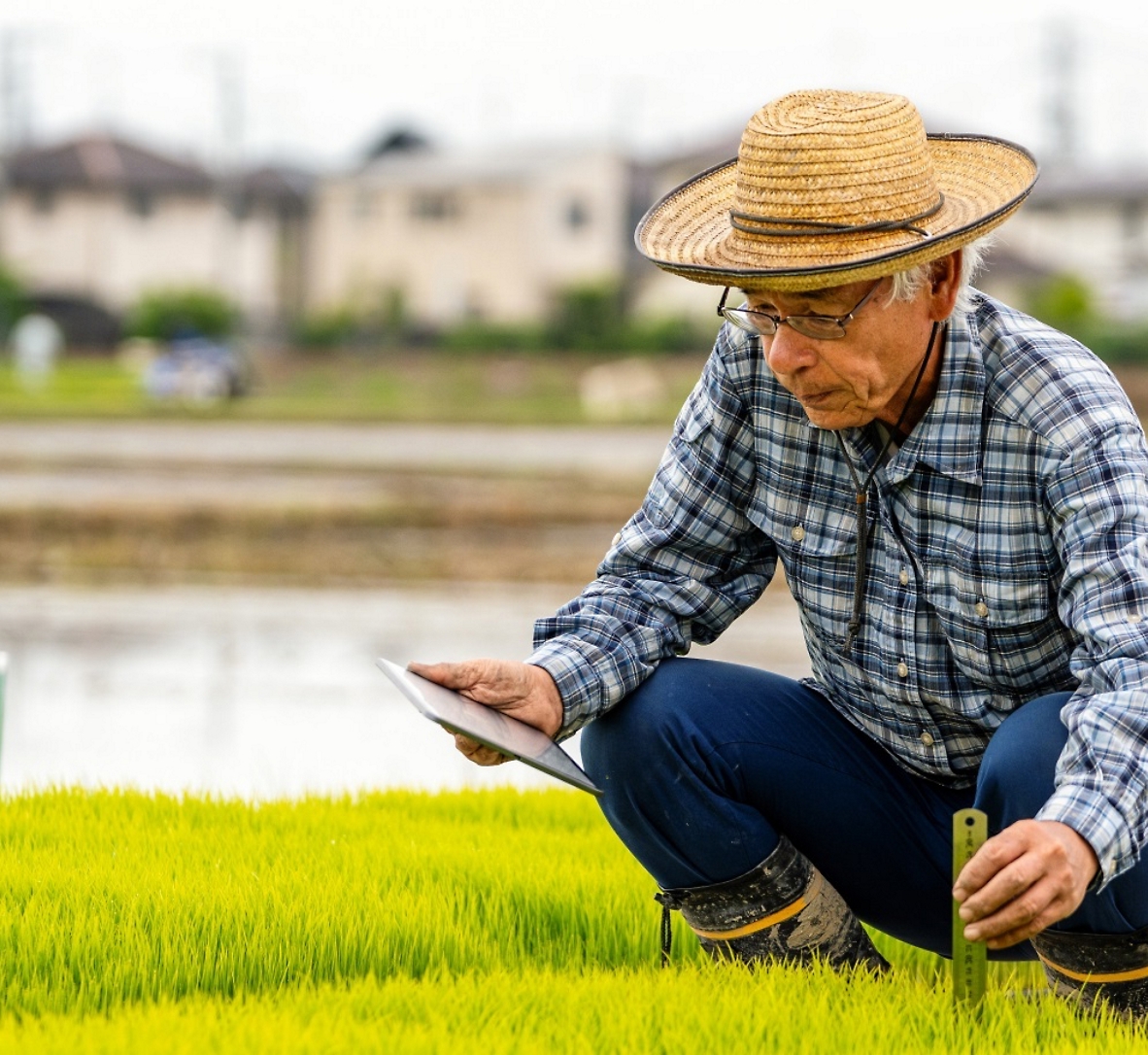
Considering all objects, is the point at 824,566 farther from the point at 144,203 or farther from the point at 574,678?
the point at 144,203

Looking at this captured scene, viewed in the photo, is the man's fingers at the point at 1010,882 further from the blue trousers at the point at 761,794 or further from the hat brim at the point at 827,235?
the hat brim at the point at 827,235

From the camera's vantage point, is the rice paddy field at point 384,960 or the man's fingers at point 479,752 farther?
the man's fingers at point 479,752

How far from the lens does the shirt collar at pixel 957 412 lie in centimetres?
266

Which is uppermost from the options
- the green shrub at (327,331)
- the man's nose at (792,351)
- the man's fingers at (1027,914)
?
the man's nose at (792,351)

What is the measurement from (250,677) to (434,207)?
51.4 m

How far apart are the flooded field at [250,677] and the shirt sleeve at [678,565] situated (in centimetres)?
147

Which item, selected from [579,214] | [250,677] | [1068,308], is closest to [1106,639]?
[250,677]

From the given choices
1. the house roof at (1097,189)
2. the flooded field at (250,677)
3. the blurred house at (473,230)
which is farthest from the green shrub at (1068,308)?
the flooded field at (250,677)

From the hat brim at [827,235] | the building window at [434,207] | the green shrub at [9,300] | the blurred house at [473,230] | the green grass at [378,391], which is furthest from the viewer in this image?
the building window at [434,207]

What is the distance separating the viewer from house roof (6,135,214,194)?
5706cm

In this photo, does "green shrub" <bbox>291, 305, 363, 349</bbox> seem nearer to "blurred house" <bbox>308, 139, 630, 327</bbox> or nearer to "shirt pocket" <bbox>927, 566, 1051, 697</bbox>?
"blurred house" <bbox>308, 139, 630, 327</bbox>

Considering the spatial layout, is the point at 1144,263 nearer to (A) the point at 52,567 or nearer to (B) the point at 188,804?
(A) the point at 52,567

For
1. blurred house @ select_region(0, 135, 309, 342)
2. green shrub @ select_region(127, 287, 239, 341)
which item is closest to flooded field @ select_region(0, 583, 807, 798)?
green shrub @ select_region(127, 287, 239, 341)

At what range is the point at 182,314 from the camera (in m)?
44.3
